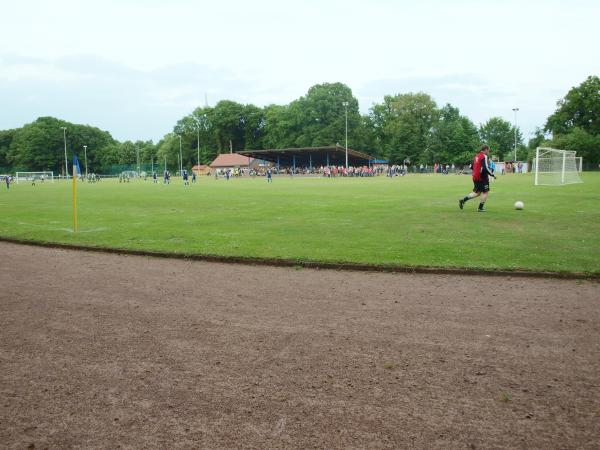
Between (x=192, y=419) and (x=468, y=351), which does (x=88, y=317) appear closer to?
(x=192, y=419)

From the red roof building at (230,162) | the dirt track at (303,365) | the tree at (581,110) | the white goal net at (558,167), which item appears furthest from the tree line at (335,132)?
the dirt track at (303,365)

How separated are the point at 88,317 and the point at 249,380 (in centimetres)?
298

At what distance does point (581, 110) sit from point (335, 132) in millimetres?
47162

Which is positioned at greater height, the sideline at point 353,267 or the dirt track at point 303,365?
the sideline at point 353,267

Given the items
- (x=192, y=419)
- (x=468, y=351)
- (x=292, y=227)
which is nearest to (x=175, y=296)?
(x=192, y=419)

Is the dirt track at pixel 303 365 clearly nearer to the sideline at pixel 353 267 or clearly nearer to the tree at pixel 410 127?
the sideline at pixel 353 267

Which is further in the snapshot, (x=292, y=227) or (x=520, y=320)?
(x=292, y=227)

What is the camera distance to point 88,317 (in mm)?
6137

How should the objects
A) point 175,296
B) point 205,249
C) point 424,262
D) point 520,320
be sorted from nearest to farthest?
point 520,320 → point 175,296 → point 424,262 → point 205,249

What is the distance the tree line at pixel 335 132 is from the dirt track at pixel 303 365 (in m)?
82.2

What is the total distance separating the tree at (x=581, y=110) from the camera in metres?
84.9

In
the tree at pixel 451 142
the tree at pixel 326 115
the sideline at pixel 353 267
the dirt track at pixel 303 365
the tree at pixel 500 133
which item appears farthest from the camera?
the tree at pixel 500 133

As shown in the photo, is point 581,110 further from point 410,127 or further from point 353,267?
point 353,267

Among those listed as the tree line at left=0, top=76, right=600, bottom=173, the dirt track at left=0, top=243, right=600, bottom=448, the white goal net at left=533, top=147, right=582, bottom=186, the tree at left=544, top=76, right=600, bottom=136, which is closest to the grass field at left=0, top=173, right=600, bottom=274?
the dirt track at left=0, top=243, right=600, bottom=448
